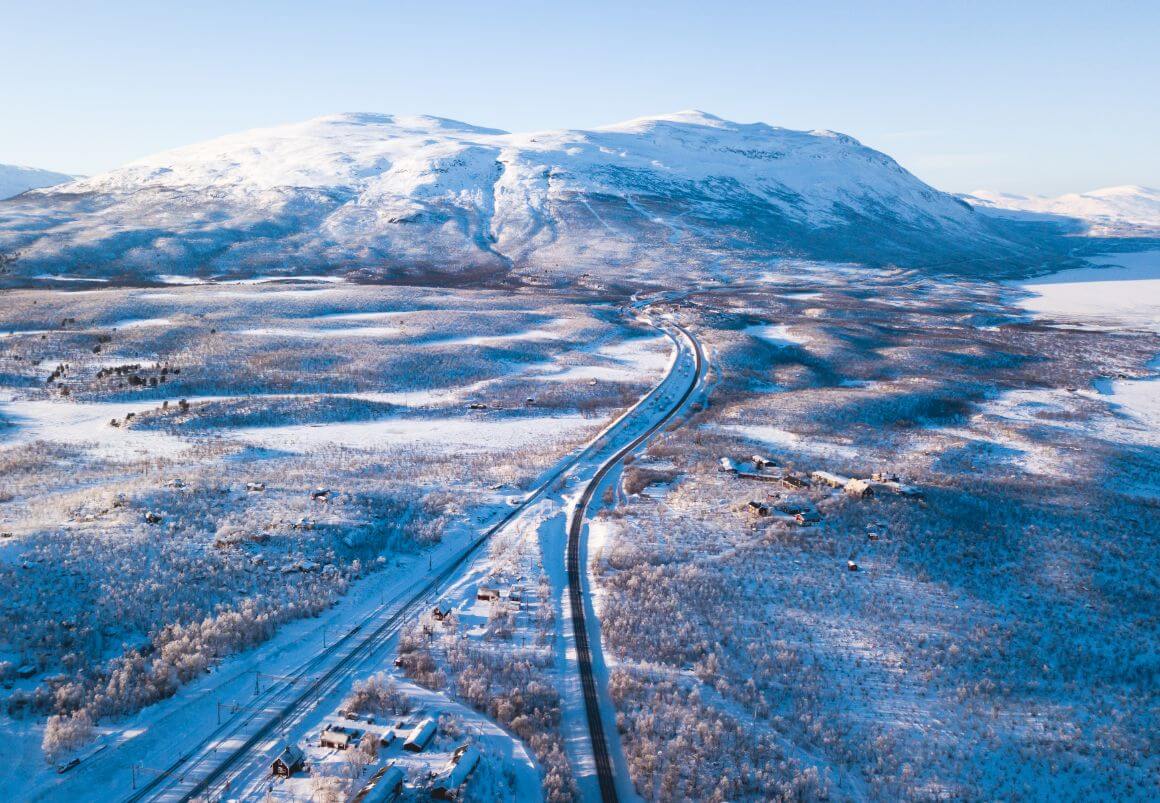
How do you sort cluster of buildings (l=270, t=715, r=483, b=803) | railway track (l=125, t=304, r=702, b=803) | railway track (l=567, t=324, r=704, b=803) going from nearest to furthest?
cluster of buildings (l=270, t=715, r=483, b=803) → railway track (l=125, t=304, r=702, b=803) → railway track (l=567, t=324, r=704, b=803)

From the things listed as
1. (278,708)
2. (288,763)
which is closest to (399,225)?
(278,708)

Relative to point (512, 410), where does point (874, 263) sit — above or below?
above

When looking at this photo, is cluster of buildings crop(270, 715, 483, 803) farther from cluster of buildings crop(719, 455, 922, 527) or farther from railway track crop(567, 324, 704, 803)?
cluster of buildings crop(719, 455, 922, 527)

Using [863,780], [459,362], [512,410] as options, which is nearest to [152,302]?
[459,362]

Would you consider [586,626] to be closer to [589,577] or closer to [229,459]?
[589,577]

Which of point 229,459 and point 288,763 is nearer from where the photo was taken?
point 288,763

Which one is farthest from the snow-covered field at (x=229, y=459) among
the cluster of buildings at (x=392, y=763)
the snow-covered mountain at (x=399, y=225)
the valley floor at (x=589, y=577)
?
the snow-covered mountain at (x=399, y=225)

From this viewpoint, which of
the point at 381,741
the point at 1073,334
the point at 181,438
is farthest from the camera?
the point at 1073,334

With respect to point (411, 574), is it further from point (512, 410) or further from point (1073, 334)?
point (1073, 334)

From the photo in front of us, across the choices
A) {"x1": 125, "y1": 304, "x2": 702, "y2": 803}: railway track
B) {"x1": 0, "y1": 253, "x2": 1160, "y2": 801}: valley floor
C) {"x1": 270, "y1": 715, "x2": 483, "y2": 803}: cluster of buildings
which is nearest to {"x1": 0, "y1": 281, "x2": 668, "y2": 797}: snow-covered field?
{"x1": 0, "y1": 253, "x2": 1160, "y2": 801}: valley floor
